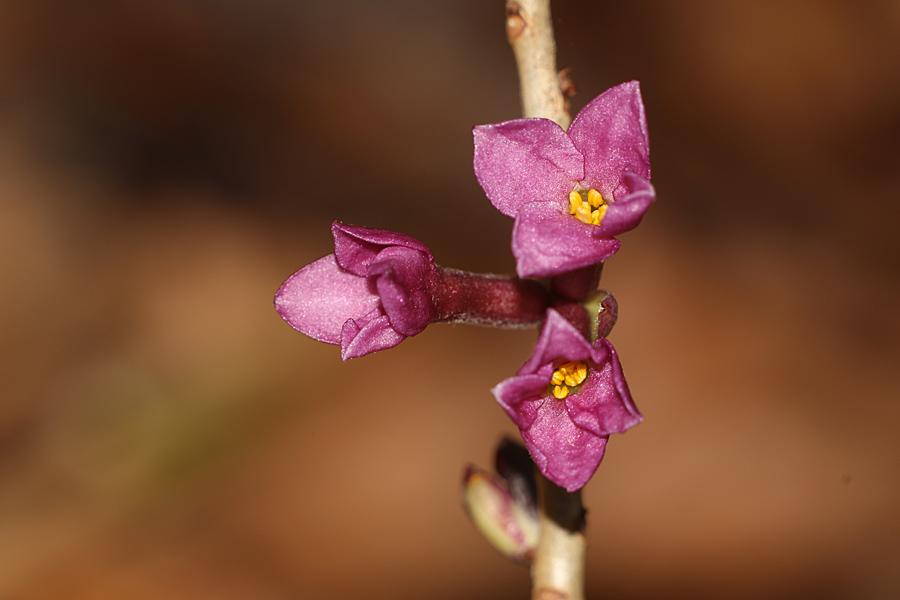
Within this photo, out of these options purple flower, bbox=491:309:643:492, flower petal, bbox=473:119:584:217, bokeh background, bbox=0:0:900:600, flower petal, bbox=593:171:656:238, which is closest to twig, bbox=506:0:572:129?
flower petal, bbox=473:119:584:217

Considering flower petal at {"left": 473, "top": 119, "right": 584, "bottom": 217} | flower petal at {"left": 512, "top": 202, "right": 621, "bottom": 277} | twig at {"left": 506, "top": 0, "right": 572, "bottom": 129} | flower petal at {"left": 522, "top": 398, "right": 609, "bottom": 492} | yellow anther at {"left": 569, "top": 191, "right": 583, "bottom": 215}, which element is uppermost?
twig at {"left": 506, "top": 0, "right": 572, "bottom": 129}

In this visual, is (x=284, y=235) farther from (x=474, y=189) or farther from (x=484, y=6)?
(x=484, y=6)

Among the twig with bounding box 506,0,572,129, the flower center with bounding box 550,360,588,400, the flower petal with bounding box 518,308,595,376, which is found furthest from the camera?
the twig with bounding box 506,0,572,129

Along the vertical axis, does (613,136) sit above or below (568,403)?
above

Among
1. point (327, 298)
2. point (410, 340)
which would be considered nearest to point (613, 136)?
point (327, 298)

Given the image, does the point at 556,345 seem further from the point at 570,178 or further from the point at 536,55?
the point at 536,55

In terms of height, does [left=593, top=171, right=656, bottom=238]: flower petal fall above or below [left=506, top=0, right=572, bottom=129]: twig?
below

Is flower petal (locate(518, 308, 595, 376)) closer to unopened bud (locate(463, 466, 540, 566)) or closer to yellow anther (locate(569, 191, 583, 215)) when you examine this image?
yellow anther (locate(569, 191, 583, 215))

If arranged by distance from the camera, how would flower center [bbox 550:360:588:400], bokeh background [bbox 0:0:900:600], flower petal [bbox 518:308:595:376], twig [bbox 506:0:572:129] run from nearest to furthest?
flower petal [bbox 518:308:595:376]
flower center [bbox 550:360:588:400]
twig [bbox 506:0:572:129]
bokeh background [bbox 0:0:900:600]
